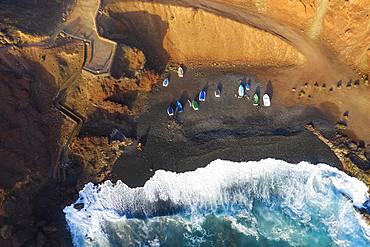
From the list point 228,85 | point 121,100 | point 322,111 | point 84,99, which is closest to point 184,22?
point 228,85

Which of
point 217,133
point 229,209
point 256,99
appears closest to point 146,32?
point 217,133

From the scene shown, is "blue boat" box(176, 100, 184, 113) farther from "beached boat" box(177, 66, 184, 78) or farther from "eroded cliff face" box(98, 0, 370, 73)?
"eroded cliff face" box(98, 0, 370, 73)

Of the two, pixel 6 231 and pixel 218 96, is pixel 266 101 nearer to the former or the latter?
pixel 218 96

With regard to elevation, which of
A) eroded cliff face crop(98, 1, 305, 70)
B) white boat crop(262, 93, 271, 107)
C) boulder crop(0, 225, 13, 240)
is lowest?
boulder crop(0, 225, 13, 240)

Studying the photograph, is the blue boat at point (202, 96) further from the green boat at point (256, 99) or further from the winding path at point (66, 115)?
the winding path at point (66, 115)

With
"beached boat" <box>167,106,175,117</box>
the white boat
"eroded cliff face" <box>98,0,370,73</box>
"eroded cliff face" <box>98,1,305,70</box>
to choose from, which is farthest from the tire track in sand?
"beached boat" <box>167,106,175,117</box>

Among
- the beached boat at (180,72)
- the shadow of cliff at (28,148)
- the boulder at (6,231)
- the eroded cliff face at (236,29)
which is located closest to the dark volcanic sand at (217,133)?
the beached boat at (180,72)
